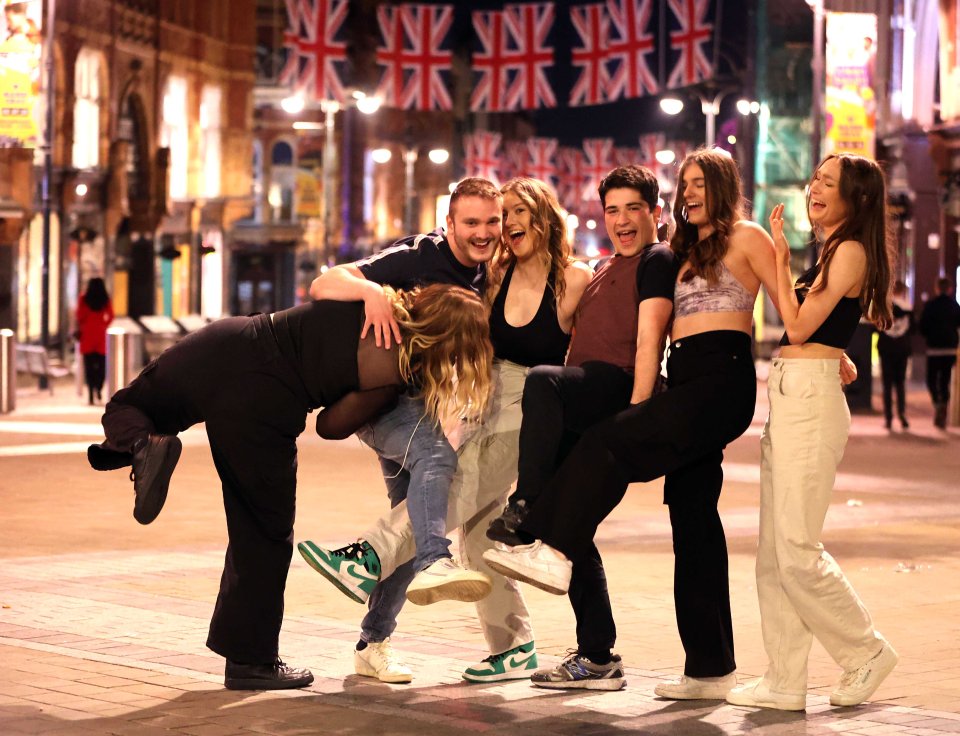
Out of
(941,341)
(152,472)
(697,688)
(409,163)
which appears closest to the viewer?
(152,472)

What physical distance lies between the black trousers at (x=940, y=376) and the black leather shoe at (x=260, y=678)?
1863cm

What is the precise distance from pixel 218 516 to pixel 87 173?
32553 millimetres

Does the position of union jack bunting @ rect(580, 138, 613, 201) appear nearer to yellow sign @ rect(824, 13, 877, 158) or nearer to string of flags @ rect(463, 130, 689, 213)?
string of flags @ rect(463, 130, 689, 213)

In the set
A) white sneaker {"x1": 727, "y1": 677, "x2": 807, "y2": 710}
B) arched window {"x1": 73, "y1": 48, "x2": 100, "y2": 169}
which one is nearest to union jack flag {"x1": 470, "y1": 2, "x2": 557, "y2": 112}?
arched window {"x1": 73, "y1": 48, "x2": 100, "y2": 169}

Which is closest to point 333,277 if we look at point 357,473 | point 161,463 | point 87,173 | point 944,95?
point 161,463

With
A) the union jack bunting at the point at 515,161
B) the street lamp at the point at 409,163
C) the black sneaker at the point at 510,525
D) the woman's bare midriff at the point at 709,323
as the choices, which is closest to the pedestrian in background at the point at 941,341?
the woman's bare midriff at the point at 709,323

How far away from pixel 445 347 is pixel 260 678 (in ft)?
5.14

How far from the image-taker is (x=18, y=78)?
102 ft

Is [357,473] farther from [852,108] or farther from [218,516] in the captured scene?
[852,108]

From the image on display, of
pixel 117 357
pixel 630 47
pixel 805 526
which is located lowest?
pixel 117 357

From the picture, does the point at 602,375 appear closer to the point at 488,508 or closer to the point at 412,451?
the point at 412,451

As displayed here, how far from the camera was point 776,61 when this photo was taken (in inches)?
2491

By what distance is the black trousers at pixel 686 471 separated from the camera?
7059mm

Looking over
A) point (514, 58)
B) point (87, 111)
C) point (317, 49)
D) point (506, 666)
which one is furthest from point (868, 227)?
point (87, 111)
